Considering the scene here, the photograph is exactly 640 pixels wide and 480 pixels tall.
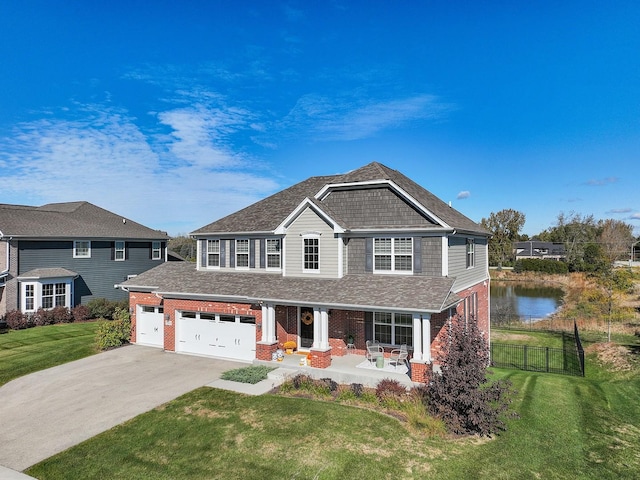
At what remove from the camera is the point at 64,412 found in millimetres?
12461

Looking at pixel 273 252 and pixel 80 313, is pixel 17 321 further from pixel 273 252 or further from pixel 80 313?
pixel 273 252

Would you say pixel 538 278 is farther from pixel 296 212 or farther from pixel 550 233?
pixel 296 212

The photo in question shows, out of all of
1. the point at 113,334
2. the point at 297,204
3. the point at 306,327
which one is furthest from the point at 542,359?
the point at 113,334

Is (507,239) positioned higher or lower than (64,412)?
higher

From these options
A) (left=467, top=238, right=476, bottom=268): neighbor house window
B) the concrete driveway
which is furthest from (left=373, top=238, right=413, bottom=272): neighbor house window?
the concrete driveway

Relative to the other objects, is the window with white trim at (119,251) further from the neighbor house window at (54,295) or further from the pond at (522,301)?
the pond at (522,301)

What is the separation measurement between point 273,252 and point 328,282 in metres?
3.76

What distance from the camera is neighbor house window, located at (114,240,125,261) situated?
32.4 meters

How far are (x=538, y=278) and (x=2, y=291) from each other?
68688 millimetres

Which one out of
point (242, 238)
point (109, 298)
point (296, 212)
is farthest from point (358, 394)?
point (109, 298)

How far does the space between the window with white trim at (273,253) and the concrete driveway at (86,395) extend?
16.3 ft

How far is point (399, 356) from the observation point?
15.2m

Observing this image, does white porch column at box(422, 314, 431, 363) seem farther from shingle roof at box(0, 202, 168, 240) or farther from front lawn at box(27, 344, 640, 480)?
shingle roof at box(0, 202, 168, 240)

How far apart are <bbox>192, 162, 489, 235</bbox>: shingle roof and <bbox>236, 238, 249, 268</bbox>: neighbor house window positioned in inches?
26.3
